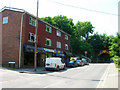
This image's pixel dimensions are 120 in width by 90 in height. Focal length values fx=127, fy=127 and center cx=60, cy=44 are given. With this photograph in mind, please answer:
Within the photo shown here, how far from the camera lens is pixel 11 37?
754 inches

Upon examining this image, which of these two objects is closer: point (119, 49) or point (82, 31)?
point (119, 49)

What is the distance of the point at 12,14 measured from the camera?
19.8 m

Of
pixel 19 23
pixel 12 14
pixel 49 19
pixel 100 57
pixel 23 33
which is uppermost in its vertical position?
pixel 49 19

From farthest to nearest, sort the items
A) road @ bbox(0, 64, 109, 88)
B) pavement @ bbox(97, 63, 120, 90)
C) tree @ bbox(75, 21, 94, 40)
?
tree @ bbox(75, 21, 94, 40) → road @ bbox(0, 64, 109, 88) → pavement @ bbox(97, 63, 120, 90)

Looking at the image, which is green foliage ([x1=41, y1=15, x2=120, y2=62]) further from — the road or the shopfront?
the road

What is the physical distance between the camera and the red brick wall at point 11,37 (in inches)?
727

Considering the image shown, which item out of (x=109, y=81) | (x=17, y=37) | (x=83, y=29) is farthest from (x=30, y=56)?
(x=83, y=29)

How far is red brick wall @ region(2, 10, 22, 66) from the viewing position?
18.5 m

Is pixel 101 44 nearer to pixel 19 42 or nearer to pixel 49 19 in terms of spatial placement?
pixel 49 19

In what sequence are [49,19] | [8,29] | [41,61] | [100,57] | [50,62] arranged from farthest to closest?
1. [100,57]
2. [49,19]
3. [41,61]
4. [8,29]
5. [50,62]

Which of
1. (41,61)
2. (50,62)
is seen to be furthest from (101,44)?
(50,62)

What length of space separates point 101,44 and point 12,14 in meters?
44.6

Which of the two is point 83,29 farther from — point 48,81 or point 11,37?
point 48,81

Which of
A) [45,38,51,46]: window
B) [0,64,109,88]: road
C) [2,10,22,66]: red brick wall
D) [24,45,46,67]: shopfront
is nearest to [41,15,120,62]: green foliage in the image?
[45,38,51,46]: window
